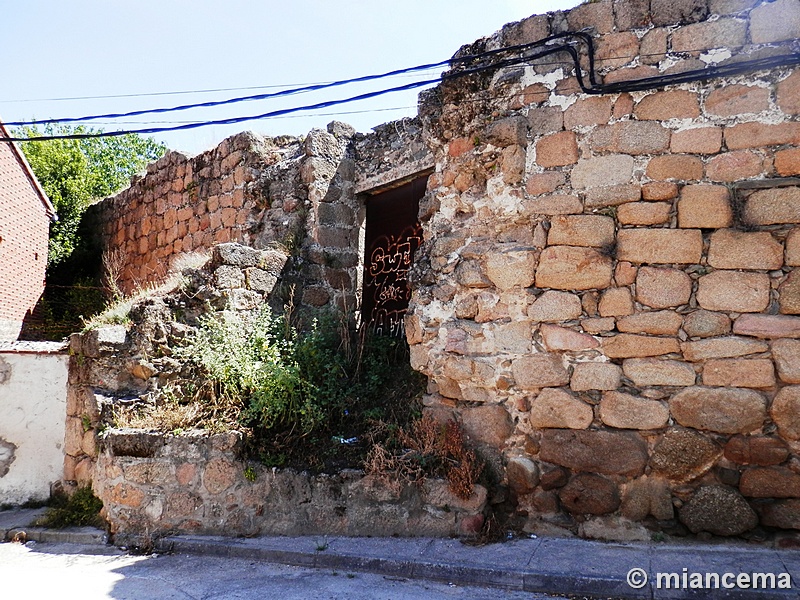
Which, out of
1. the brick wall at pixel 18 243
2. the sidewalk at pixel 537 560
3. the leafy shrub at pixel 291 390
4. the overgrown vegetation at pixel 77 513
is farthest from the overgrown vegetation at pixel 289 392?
the brick wall at pixel 18 243

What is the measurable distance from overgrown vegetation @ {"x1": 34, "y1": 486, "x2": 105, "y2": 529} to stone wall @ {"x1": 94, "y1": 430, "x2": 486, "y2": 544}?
0.79ft

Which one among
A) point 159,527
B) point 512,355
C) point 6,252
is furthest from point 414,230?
point 6,252

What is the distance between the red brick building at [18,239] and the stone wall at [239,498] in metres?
7.20

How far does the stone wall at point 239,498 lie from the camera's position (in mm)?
4727

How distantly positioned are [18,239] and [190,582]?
31.6 ft

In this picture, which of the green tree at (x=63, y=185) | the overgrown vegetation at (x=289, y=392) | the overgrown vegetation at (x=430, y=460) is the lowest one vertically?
the overgrown vegetation at (x=430, y=460)

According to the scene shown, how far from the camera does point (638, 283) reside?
14.4 ft

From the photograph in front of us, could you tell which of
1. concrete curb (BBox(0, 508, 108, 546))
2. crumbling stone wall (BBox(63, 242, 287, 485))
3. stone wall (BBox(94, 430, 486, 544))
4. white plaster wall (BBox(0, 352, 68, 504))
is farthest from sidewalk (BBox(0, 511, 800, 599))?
white plaster wall (BBox(0, 352, 68, 504))

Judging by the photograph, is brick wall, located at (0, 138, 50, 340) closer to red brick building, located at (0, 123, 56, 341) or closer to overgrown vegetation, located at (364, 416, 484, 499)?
red brick building, located at (0, 123, 56, 341)

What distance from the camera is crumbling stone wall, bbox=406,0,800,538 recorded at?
4152mm

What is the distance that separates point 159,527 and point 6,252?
8.38m

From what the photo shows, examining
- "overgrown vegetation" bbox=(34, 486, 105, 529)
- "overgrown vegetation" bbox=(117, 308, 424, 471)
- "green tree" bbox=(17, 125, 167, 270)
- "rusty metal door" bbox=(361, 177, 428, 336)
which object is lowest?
"overgrown vegetation" bbox=(34, 486, 105, 529)

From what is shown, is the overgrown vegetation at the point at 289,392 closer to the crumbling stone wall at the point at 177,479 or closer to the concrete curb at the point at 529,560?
the crumbling stone wall at the point at 177,479

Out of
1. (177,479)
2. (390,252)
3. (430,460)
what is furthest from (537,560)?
(390,252)
